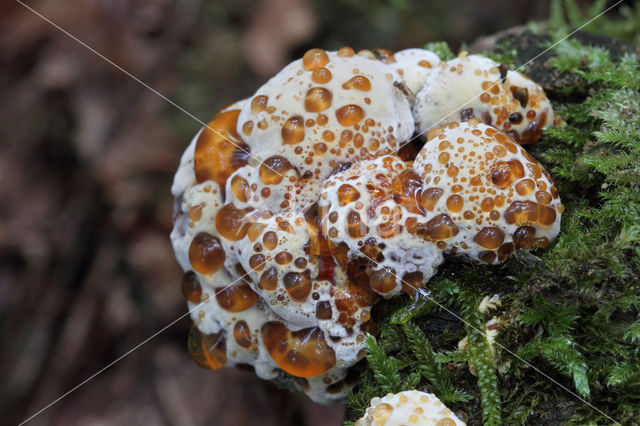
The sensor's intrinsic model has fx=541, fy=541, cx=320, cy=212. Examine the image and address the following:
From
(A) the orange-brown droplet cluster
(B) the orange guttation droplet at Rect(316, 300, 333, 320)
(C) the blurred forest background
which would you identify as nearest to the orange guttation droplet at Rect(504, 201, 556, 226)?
(A) the orange-brown droplet cluster

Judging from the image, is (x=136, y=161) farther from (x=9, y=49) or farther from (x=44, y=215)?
(x=9, y=49)

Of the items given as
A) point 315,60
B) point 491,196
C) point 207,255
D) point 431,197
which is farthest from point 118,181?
point 491,196

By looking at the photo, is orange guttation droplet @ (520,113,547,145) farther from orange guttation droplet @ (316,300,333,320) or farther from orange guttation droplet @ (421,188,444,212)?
orange guttation droplet @ (316,300,333,320)

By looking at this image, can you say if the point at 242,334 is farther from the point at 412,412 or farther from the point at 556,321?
the point at 556,321

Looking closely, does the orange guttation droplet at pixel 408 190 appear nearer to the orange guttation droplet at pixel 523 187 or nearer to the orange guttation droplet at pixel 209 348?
the orange guttation droplet at pixel 523 187

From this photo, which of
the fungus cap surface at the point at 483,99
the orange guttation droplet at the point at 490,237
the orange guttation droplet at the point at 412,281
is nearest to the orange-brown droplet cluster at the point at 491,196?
the orange guttation droplet at the point at 490,237

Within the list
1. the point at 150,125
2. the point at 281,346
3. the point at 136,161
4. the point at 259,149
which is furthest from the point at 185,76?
the point at 281,346
